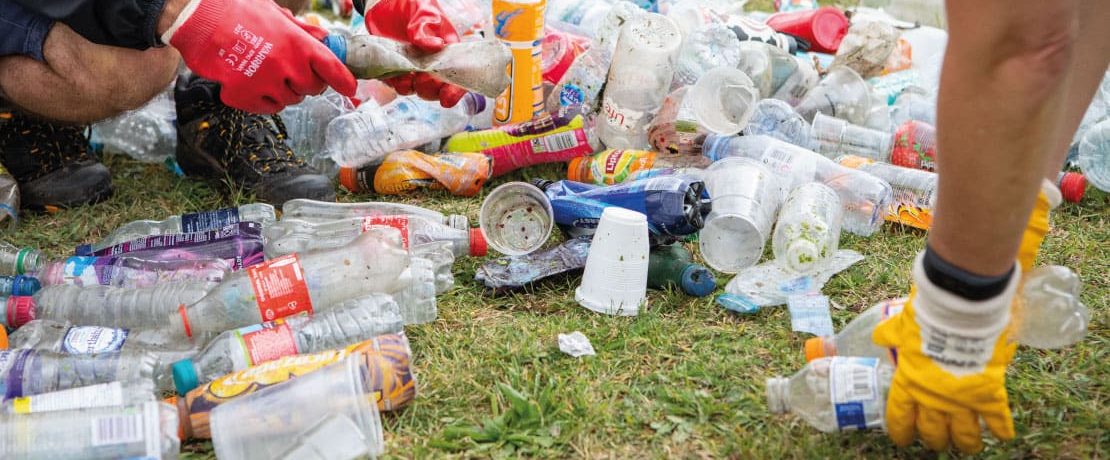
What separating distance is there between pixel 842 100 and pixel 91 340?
2.70 meters

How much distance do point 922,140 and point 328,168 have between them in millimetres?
2134

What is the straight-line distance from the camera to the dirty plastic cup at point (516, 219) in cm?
264

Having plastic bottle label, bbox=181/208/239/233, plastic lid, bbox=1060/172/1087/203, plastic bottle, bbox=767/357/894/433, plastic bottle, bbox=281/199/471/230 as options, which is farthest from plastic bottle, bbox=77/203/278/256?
plastic lid, bbox=1060/172/1087/203

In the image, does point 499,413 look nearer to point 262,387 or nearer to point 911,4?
point 262,387

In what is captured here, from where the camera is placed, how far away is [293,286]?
86.9 inches

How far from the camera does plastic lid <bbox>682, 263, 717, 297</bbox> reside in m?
2.44

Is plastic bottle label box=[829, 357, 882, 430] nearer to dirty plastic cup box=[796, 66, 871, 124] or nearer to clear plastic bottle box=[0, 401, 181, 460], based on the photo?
clear plastic bottle box=[0, 401, 181, 460]

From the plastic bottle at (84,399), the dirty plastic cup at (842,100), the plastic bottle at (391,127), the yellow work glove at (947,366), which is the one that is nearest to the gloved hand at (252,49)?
the plastic bottle at (391,127)

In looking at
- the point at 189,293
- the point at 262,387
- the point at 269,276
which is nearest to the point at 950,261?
the point at 262,387

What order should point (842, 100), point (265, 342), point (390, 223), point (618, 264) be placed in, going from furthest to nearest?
point (842, 100)
point (390, 223)
point (618, 264)
point (265, 342)

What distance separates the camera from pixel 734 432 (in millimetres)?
1902

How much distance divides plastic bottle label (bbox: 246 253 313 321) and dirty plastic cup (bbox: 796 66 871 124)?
2.11 m

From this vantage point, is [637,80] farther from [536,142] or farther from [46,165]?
[46,165]

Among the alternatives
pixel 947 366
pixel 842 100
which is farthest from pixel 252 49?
pixel 842 100
